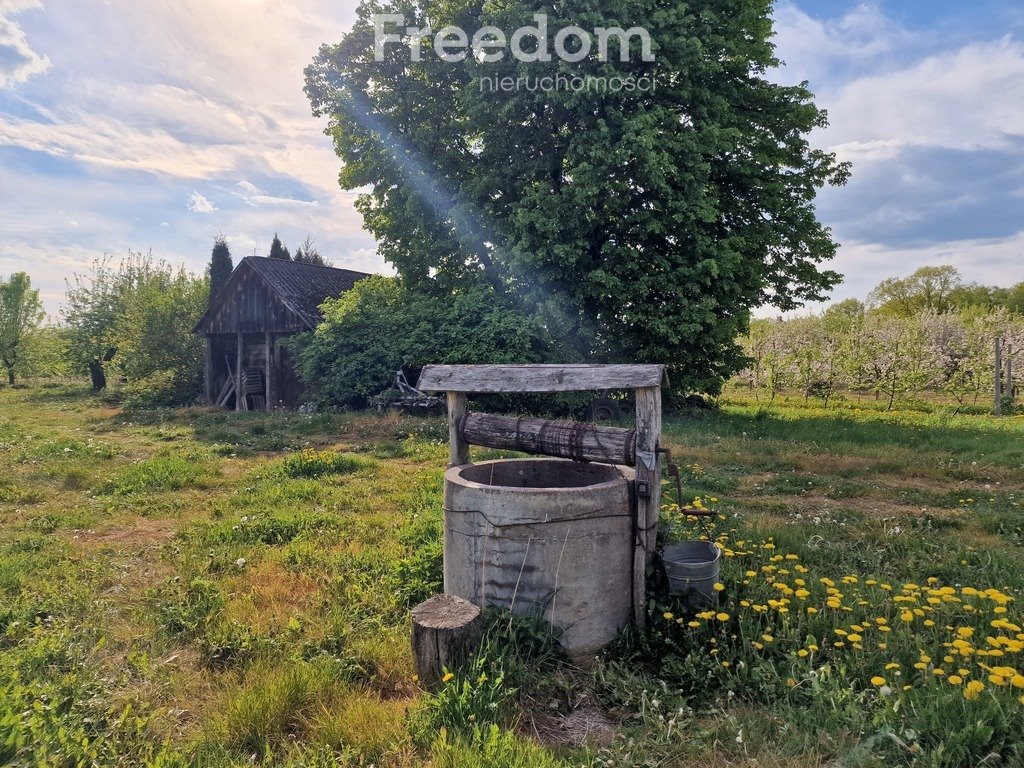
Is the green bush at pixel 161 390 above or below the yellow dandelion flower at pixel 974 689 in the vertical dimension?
above

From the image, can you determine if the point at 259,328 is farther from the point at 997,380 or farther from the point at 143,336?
the point at 997,380

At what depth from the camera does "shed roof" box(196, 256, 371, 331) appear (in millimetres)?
21594

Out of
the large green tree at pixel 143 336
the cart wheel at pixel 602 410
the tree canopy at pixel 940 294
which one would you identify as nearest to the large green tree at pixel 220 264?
the large green tree at pixel 143 336

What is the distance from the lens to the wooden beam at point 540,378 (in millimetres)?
4035

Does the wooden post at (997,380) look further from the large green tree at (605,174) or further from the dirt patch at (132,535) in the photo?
the dirt patch at (132,535)

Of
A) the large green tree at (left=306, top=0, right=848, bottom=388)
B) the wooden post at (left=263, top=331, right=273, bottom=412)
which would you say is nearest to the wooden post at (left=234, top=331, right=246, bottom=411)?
the wooden post at (left=263, top=331, right=273, bottom=412)

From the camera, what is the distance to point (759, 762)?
2594mm

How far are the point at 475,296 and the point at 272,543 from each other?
1065cm

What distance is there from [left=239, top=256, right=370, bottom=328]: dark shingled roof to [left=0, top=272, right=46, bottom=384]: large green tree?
76.0 feet

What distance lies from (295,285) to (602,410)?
14.1m

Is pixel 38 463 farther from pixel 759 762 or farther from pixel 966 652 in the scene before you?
pixel 966 652

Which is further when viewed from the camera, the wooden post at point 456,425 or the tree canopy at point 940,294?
the tree canopy at point 940,294

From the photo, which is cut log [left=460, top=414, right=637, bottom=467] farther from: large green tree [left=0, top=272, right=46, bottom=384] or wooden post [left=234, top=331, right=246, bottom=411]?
large green tree [left=0, top=272, right=46, bottom=384]

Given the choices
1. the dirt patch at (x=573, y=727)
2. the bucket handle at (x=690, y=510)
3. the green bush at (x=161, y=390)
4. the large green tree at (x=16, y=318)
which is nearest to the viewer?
the dirt patch at (x=573, y=727)
